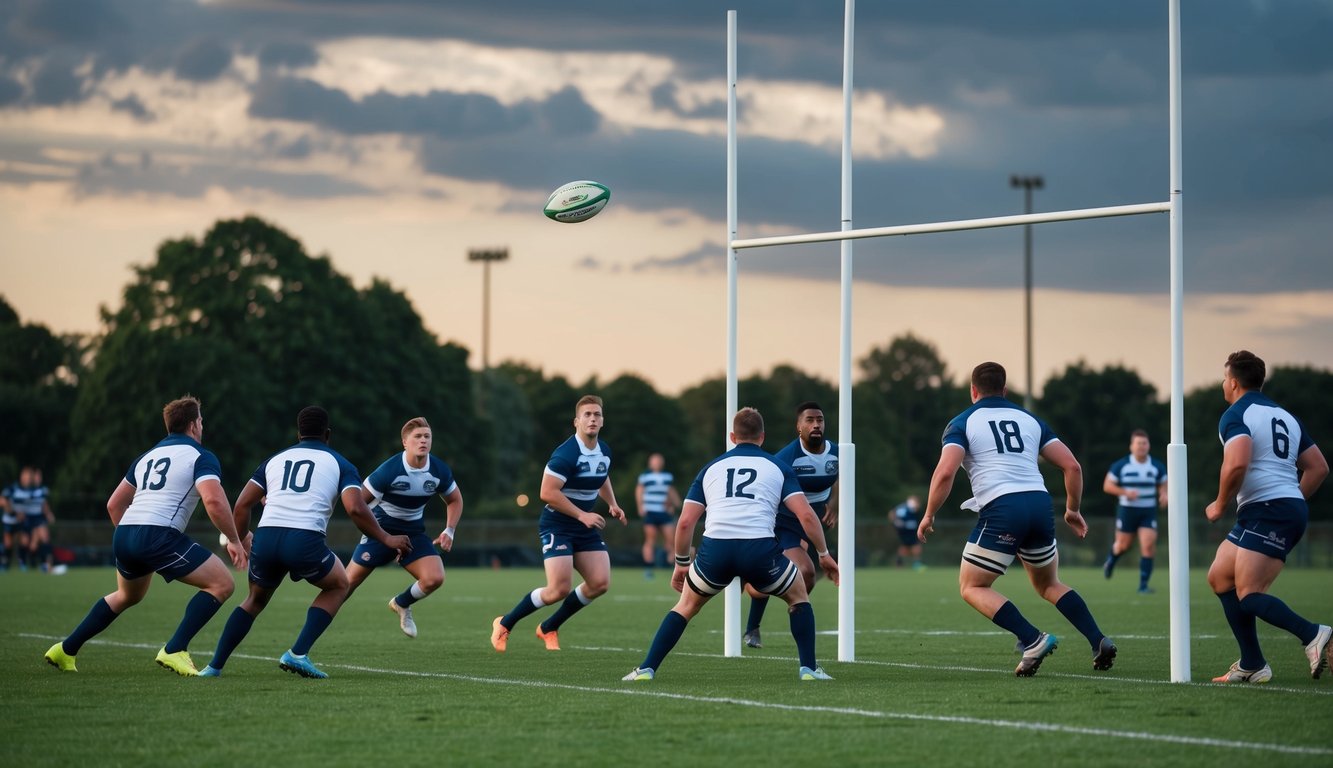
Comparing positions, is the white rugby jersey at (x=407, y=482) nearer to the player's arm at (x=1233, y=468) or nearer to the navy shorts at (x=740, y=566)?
the navy shorts at (x=740, y=566)

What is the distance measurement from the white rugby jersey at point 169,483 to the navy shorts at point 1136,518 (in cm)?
1736

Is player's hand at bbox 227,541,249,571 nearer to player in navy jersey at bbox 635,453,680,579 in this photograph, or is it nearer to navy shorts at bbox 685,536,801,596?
navy shorts at bbox 685,536,801,596

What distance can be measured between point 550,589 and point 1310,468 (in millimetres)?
6276

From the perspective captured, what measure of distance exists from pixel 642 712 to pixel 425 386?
49.7 m

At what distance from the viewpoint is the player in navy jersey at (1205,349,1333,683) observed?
34.3 ft

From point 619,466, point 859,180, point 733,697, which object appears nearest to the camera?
point 733,697

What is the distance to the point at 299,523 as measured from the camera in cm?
1091

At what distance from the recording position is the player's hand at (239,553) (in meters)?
10.7

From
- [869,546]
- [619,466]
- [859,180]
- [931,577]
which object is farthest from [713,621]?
[619,466]

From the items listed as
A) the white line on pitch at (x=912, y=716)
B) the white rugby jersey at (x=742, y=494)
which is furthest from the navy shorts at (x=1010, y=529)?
the white line on pitch at (x=912, y=716)

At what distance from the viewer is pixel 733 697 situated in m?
10.0

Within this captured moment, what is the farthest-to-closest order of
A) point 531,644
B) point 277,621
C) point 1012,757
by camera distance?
point 277,621
point 531,644
point 1012,757

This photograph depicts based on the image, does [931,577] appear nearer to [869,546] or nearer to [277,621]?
[869,546]

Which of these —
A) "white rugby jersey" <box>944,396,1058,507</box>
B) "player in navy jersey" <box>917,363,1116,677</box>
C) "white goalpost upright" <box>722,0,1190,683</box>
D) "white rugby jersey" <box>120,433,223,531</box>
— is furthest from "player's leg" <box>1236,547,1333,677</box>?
"white rugby jersey" <box>120,433,223,531</box>
